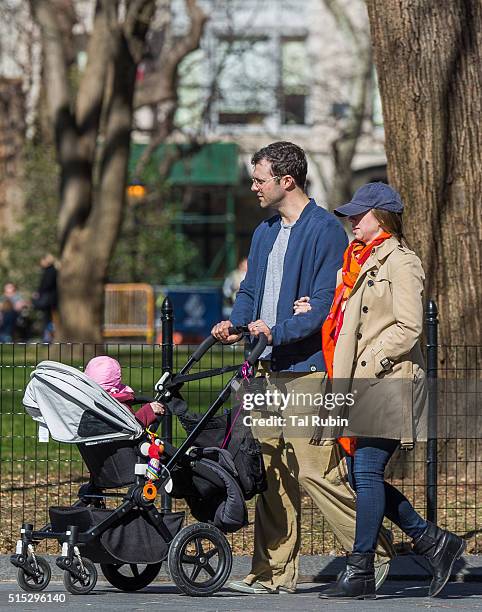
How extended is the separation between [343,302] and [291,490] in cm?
100

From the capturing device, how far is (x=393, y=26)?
10.6m

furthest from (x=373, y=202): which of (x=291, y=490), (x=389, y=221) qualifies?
(x=291, y=490)

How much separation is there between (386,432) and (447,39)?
406 centimetres

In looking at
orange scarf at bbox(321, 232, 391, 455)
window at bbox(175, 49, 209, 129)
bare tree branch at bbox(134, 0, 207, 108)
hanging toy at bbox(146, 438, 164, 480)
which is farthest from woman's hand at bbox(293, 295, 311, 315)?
window at bbox(175, 49, 209, 129)

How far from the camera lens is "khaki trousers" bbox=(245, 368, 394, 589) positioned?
752cm

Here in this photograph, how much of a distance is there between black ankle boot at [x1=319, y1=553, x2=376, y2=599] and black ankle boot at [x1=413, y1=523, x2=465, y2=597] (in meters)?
0.29

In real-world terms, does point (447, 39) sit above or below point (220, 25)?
below

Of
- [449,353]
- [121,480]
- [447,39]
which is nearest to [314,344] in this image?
[121,480]

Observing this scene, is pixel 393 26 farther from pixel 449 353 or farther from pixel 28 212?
pixel 28 212

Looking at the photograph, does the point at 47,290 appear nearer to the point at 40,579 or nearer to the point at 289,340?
the point at 40,579

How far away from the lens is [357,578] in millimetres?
7395

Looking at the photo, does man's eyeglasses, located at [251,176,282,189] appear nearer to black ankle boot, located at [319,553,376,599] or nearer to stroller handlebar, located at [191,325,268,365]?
stroller handlebar, located at [191,325,268,365]

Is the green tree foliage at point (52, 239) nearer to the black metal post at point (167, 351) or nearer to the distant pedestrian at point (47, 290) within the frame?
the distant pedestrian at point (47, 290)

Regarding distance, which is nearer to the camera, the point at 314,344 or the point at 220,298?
the point at 314,344
